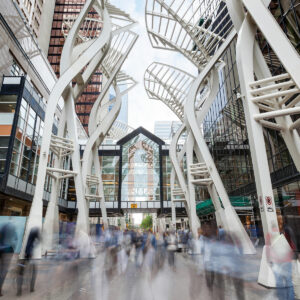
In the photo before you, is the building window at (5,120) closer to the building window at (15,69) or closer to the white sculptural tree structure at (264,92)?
the building window at (15,69)

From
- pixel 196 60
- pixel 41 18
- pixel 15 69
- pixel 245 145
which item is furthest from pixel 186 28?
pixel 41 18

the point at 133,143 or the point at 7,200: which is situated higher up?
the point at 133,143

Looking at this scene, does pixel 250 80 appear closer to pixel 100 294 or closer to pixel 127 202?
pixel 100 294

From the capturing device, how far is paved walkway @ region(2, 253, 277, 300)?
5891 mm

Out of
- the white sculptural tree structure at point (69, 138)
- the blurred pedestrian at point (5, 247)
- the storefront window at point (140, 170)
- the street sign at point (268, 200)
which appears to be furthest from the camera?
the storefront window at point (140, 170)

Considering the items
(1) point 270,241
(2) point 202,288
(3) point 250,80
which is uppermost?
(3) point 250,80

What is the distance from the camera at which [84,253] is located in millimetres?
12492

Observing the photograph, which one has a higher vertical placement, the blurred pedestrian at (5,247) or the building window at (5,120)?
the building window at (5,120)

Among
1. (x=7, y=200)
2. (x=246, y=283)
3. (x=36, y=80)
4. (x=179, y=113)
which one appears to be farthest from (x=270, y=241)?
(x=36, y=80)

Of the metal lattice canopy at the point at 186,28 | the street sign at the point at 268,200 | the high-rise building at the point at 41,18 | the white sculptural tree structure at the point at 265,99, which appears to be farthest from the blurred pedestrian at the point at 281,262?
the high-rise building at the point at 41,18

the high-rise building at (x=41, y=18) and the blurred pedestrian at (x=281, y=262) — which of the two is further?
the high-rise building at (x=41, y=18)

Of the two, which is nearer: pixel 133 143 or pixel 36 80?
pixel 36 80

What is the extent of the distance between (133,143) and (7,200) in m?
21.4

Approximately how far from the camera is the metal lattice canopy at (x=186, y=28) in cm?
1877
